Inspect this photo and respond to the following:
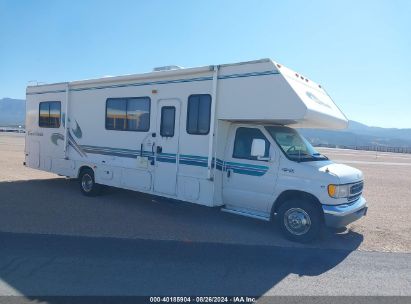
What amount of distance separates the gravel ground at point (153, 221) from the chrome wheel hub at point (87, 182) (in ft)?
0.93

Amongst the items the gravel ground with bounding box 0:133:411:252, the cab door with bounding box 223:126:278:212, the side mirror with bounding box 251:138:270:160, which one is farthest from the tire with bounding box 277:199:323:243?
the side mirror with bounding box 251:138:270:160

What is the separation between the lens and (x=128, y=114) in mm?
9367

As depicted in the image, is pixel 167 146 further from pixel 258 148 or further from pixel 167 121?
pixel 258 148

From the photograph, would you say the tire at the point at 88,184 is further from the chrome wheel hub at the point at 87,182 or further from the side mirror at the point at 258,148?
the side mirror at the point at 258,148

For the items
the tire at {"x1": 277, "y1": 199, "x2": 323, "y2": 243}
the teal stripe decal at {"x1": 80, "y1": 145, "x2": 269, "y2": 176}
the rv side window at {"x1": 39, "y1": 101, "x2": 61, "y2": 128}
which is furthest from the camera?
the rv side window at {"x1": 39, "y1": 101, "x2": 61, "y2": 128}

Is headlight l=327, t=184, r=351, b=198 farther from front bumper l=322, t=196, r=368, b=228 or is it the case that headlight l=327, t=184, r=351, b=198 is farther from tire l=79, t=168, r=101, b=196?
tire l=79, t=168, r=101, b=196

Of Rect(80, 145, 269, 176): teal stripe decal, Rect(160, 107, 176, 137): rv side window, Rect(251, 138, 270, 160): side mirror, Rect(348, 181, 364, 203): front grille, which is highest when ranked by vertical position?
Rect(160, 107, 176, 137): rv side window

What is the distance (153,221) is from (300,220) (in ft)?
10.3

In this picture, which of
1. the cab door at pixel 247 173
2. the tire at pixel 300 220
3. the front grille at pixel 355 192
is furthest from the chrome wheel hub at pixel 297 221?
the front grille at pixel 355 192

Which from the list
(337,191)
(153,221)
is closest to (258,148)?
(337,191)

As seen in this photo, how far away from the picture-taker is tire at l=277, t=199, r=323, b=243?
266 inches

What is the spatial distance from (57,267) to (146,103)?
4751 mm

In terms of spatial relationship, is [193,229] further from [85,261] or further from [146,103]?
[146,103]

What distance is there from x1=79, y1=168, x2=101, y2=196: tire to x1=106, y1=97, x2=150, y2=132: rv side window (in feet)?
5.10
